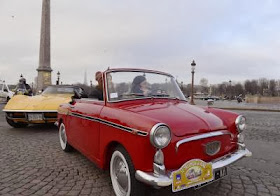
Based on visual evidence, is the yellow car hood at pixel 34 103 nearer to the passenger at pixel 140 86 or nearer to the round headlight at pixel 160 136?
the passenger at pixel 140 86

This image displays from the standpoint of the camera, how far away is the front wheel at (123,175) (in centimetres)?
246

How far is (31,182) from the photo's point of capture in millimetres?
3295

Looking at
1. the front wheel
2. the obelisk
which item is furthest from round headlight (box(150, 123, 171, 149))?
the obelisk

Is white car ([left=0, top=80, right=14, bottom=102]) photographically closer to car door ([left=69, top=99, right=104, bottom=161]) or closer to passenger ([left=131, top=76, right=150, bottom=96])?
car door ([left=69, top=99, right=104, bottom=161])

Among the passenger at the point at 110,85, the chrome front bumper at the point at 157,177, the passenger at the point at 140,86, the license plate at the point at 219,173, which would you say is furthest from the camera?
the passenger at the point at 140,86

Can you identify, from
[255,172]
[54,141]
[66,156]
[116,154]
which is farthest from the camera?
[54,141]

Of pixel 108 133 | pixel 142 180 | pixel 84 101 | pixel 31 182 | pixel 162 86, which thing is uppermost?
pixel 162 86

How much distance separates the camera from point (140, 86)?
3641mm

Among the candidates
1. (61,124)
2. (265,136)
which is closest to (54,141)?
(61,124)

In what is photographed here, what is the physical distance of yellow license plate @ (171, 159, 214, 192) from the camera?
2.25 metres

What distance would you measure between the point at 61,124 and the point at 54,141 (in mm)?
909

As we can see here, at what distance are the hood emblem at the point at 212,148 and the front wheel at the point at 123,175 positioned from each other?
2.72 ft

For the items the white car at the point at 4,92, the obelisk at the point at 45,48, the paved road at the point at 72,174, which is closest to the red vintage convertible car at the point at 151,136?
the paved road at the point at 72,174

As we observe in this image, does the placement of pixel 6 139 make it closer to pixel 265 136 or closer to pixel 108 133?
pixel 108 133
